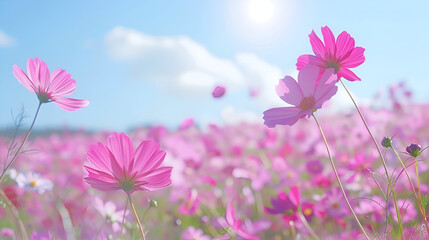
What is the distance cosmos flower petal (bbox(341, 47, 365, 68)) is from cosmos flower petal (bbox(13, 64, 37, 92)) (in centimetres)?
40

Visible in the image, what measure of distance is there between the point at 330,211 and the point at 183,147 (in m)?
0.98

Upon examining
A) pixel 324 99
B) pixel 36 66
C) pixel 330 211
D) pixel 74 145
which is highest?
pixel 74 145

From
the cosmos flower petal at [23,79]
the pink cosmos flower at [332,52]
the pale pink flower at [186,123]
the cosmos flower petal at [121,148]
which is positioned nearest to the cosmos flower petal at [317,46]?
the pink cosmos flower at [332,52]

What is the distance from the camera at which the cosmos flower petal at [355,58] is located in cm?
53

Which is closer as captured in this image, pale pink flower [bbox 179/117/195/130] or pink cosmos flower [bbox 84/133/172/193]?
pink cosmos flower [bbox 84/133/172/193]

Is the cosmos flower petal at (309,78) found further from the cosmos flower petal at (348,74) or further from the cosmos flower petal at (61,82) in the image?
the cosmos flower petal at (61,82)

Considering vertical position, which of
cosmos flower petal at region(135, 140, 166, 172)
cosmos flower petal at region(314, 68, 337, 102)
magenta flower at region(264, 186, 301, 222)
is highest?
cosmos flower petal at region(314, 68, 337, 102)

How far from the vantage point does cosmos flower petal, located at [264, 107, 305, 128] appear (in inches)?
19.9

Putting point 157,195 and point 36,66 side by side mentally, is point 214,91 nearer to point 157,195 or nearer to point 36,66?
point 36,66

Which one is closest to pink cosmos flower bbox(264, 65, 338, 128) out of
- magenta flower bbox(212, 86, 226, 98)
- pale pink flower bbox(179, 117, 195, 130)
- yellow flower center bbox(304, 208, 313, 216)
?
magenta flower bbox(212, 86, 226, 98)

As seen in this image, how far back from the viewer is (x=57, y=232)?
71cm

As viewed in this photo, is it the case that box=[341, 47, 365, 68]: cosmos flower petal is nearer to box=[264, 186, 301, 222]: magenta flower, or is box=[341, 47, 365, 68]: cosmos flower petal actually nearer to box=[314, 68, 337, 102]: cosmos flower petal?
box=[314, 68, 337, 102]: cosmos flower petal

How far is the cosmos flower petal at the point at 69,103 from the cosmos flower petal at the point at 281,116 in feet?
0.77

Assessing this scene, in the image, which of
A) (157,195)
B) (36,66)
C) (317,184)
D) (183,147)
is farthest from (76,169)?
(36,66)
